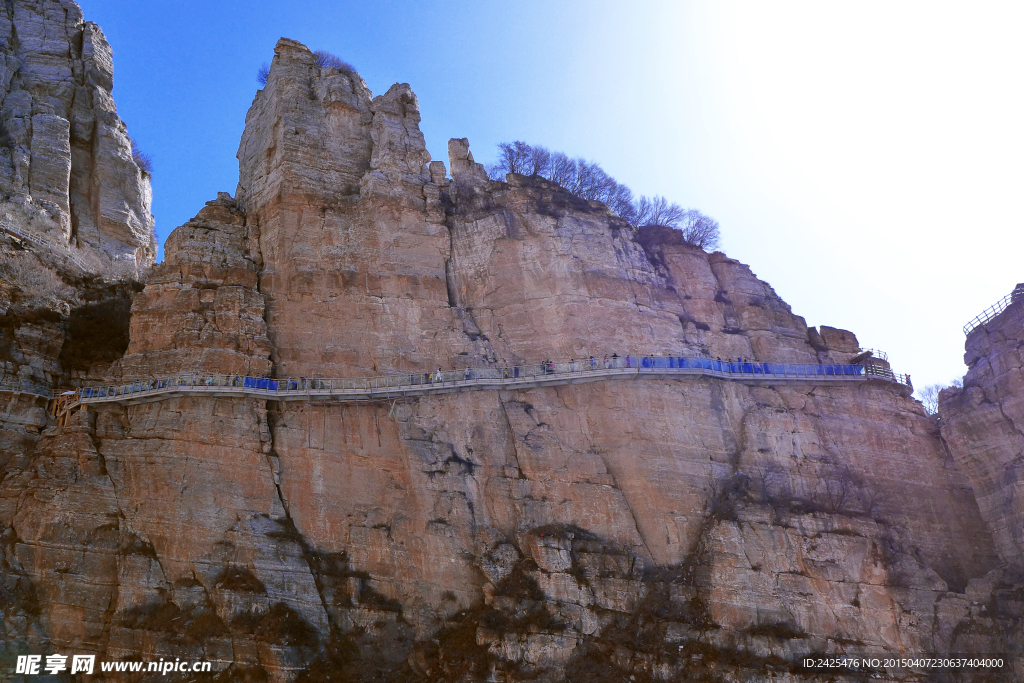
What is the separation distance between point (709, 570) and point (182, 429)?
1968 centimetres

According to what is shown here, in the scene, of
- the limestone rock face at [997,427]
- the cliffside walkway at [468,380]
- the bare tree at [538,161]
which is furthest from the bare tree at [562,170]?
the limestone rock face at [997,427]

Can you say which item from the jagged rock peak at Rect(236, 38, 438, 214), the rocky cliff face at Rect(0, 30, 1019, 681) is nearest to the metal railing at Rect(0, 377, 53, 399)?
the rocky cliff face at Rect(0, 30, 1019, 681)

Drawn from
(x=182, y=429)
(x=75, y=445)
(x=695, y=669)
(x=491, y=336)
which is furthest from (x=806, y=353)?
(x=75, y=445)

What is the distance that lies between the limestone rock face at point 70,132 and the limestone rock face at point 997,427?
41.7 m

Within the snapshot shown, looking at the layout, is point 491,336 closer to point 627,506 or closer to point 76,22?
point 627,506

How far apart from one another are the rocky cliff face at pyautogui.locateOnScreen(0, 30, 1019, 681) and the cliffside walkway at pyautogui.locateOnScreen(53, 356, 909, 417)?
53cm

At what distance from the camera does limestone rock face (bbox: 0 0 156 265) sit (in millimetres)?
47375

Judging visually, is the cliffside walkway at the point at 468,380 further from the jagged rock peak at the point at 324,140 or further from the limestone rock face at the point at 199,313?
the jagged rock peak at the point at 324,140

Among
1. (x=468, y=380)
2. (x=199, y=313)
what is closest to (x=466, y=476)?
(x=468, y=380)

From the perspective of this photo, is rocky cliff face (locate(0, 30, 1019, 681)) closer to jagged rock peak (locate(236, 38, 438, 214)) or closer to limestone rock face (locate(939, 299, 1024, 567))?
jagged rock peak (locate(236, 38, 438, 214))

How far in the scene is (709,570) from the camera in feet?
105

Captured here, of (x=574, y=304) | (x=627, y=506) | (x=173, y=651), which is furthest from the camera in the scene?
(x=574, y=304)

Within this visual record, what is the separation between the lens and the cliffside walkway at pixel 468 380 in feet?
115

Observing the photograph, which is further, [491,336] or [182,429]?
[491,336]
